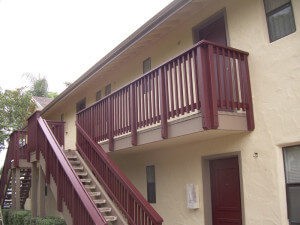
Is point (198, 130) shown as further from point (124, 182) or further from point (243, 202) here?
point (124, 182)

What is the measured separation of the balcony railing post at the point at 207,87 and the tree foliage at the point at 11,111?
21580 millimetres

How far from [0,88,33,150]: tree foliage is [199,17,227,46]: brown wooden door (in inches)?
796

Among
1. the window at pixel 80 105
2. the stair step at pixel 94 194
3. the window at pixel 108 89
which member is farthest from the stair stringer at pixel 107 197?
the window at pixel 80 105

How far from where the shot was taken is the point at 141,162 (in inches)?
386

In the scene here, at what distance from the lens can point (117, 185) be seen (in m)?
7.70

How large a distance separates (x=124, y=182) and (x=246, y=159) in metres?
2.73

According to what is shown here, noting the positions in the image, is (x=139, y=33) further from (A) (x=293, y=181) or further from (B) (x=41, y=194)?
(B) (x=41, y=194)

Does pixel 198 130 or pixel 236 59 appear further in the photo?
pixel 236 59

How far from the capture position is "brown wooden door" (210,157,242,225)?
6.64 meters

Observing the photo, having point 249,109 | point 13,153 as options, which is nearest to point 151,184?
point 249,109

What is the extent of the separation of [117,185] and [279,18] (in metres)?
4.92

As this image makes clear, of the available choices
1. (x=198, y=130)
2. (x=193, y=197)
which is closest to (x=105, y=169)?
(x=193, y=197)

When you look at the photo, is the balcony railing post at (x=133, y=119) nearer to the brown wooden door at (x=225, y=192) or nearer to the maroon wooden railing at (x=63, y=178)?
the maroon wooden railing at (x=63, y=178)

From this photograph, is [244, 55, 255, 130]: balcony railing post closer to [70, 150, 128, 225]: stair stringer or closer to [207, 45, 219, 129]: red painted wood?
[207, 45, 219, 129]: red painted wood
